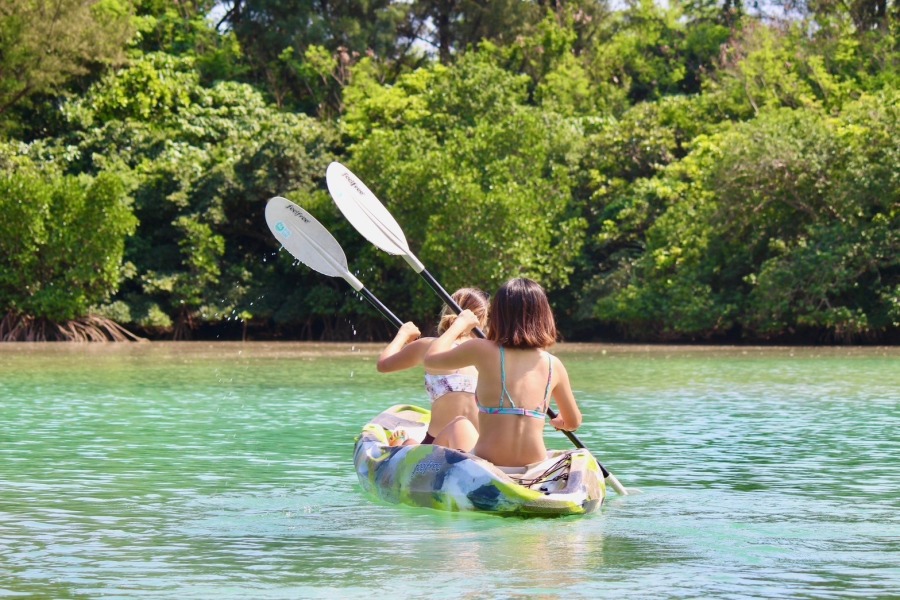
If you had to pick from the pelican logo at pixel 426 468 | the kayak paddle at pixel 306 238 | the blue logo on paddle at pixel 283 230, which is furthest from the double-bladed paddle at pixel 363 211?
the pelican logo at pixel 426 468

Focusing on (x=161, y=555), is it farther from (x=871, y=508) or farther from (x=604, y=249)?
(x=604, y=249)

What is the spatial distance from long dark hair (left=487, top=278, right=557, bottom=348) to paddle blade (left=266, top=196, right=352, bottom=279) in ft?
9.40

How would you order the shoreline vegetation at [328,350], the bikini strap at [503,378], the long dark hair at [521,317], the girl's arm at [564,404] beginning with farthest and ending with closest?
the shoreline vegetation at [328,350], the girl's arm at [564,404], the bikini strap at [503,378], the long dark hair at [521,317]

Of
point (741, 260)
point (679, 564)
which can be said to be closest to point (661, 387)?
point (679, 564)

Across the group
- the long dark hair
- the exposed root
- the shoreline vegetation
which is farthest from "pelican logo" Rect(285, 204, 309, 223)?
the exposed root

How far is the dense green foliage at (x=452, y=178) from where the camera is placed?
2780cm

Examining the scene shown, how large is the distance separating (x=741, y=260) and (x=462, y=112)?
7597mm

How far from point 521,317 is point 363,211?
2988mm

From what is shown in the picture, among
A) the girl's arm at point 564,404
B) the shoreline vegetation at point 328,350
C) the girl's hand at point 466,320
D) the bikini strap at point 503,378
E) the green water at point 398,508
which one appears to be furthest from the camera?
the shoreline vegetation at point 328,350

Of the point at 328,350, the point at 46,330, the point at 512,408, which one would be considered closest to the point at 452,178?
the point at 328,350

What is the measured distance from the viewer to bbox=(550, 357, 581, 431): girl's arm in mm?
6992

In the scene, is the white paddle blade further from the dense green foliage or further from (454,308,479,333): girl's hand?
the dense green foliage

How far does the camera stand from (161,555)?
19.9 feet

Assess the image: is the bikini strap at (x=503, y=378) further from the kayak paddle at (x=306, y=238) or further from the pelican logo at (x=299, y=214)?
the pelican logo at (x=299, y=214)
